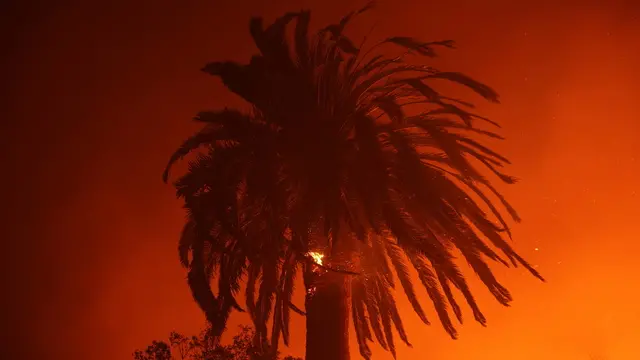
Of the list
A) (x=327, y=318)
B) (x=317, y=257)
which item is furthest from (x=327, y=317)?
(x=317, y=257)

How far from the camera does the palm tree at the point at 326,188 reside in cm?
1135

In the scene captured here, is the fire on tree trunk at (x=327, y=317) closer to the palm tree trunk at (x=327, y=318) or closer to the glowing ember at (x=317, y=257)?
the palm tree trunk at (x=327, y=318)

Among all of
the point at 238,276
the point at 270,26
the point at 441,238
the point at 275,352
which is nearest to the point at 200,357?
the point at 275,352

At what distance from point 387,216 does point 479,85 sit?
3.47 metres

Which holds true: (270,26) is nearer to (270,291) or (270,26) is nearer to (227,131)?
(227,131)

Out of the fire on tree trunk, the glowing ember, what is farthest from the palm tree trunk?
the glowing ember

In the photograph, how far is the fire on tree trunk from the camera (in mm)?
12336

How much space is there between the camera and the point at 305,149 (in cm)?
1155

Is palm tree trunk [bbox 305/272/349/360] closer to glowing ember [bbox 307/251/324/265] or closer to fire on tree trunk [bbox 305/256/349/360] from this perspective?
fire on tree trunk [bbox 305/256/349/360]

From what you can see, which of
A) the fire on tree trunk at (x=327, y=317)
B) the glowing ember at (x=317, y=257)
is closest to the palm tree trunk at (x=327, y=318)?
the fire on tree trunk at (x=327, y=317)

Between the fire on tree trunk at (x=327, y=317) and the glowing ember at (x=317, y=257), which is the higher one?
the glowing ember at (x=317, y=257)

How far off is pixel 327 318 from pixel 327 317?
2 cm

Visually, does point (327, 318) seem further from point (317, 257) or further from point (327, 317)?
point (317, 257)

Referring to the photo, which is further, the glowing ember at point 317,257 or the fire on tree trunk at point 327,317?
the glowing ember at point 317,257
